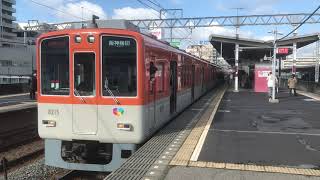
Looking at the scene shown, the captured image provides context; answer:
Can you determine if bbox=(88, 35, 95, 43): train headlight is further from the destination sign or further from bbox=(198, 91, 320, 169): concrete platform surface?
bbox=(198, 91, 320, 169): concrete platform surface

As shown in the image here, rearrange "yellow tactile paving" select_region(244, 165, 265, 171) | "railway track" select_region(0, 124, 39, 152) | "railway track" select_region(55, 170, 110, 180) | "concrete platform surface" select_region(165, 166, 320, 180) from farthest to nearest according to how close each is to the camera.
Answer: "railway track" select_region(0, 124, 39, 152) < "railway track" select_region(55, 170, 110, 180) < "yellow tactile paving" select_region(244, 165, 265, 171) < "concrete platform surface" select_region(165, 166, 320, 180)

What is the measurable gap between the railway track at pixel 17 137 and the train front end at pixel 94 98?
5767 millimetres

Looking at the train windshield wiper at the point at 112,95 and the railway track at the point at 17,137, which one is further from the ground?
the train windshield wiper at the point at 112,95

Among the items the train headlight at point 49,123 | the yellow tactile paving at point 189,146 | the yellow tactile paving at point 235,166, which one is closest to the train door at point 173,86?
the yellow tactile paving at point 189,146

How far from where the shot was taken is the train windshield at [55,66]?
379 inches

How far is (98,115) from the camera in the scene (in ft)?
30.9

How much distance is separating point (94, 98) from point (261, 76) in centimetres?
2547

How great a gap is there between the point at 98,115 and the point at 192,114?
722 centimetres

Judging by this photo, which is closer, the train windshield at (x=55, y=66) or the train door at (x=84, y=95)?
the train door at (x=84, y=95)

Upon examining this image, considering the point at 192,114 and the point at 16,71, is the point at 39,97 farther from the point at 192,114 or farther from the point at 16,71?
the point at 16,71

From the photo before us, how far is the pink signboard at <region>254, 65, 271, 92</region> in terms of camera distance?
32.8 metres

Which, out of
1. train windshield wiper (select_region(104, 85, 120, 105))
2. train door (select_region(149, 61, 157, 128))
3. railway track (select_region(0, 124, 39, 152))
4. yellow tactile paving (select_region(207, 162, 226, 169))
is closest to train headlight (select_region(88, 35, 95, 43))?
train windshield wiper (select_region(104, 85, 120, 105))

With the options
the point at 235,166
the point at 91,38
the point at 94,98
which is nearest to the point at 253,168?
the point at 235,166

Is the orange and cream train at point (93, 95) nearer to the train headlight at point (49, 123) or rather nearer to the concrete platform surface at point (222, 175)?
the train headlight at point (49, 123)
